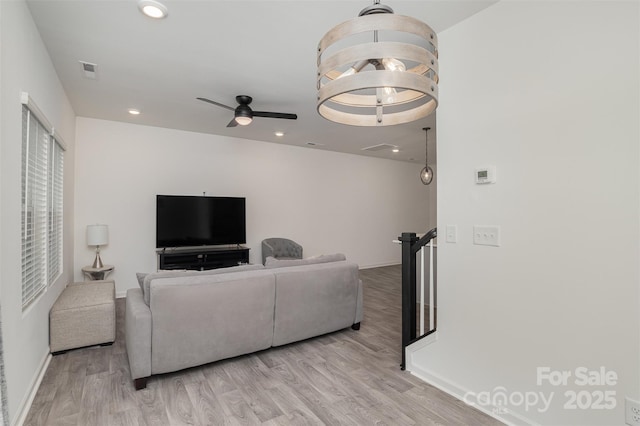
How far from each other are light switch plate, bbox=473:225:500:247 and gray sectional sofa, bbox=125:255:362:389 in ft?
4.98

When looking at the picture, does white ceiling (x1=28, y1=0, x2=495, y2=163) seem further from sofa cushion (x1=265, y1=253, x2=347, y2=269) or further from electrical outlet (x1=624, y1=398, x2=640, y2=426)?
electrical outlet (x1=624, y1=398, x2=640, y2=426)

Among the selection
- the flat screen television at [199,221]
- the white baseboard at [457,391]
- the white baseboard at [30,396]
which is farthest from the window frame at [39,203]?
the white baseboard at [457,391]

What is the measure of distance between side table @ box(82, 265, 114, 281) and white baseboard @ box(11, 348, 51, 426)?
6.09ft

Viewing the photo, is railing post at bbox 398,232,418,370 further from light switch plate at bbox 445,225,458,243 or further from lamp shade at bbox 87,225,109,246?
lamp shade at bbox 87,225,109,246

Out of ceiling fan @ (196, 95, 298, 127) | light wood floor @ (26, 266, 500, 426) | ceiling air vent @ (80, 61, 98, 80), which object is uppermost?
ceiling air vent @ (80, 61, 98, 80)

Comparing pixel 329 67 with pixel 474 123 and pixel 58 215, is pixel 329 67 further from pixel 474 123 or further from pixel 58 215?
pixel 58 215

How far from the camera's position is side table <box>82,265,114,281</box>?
4.38 metres

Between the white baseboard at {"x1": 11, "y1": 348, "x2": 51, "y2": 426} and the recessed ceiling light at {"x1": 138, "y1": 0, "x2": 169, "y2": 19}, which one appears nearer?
the white baseboard at {"x1": 11, "y1": 348, "x2": 51, "y2": 426}

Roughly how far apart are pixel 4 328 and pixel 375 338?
292 centimetres

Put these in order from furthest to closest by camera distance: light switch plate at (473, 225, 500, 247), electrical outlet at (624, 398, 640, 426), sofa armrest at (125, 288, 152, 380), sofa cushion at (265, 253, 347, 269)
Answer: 1. sofa cushion at (265, 253, 347, 269)
2. sofa armrest at (125, 288, 152, 380)
3. light switch plate at (473, 225, 500, 247)
4. electrical outlet at (624, 398, 640, 426)

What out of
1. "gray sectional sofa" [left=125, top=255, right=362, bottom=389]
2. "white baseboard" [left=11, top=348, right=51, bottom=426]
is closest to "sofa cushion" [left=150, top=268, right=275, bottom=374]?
"gray sectional sofa" [left=125, top=255, right=362, bottom=389]

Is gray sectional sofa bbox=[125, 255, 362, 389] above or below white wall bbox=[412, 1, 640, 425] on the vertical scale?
below

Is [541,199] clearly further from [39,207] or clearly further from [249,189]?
[249,189]

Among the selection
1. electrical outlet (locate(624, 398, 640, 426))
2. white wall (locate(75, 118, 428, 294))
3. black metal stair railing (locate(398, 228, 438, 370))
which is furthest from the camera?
white wall (locate(75, 118, 428, 294))
